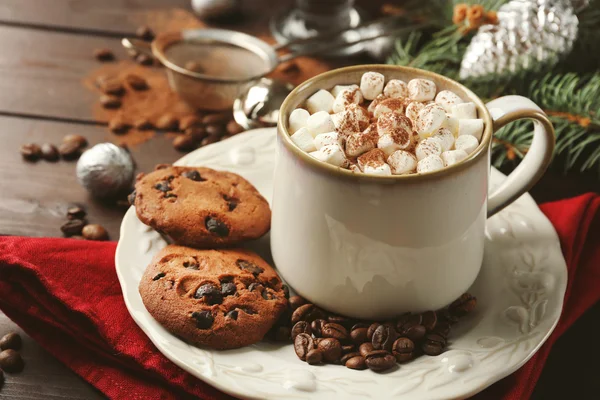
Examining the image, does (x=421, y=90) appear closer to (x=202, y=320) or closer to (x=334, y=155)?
(x=334, y=155)

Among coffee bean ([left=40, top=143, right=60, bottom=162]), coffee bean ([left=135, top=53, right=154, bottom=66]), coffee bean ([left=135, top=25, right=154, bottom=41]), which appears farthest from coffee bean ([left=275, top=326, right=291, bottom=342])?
coffee bean ([left=135, top=25, right=154, bottom=41])

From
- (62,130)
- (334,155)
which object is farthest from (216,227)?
(62,130)

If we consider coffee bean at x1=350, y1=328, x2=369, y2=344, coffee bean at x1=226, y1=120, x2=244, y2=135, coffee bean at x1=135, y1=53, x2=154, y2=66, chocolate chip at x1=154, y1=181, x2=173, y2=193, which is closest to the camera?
coffee bean at x1=350, y1=328, x2=369, y2=344

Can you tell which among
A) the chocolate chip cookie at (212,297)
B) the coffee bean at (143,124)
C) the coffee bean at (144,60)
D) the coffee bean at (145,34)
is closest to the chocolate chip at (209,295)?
the chocolate chip cookie at (212,297)

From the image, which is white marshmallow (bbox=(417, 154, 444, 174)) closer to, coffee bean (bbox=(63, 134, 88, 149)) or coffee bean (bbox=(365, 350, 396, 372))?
coffee bean (bbox=(365, 350, 396, 372))

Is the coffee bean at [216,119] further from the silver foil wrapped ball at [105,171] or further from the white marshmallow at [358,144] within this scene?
the white marshmallow at [358,144]

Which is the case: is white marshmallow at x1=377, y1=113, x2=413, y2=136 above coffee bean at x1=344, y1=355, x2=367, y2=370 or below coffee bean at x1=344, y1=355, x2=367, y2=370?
above

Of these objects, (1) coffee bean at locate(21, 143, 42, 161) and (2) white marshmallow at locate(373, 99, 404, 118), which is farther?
(1) coffee bean at locate(21, 143, 42, 161)

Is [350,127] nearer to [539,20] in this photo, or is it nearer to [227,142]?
[227,142]

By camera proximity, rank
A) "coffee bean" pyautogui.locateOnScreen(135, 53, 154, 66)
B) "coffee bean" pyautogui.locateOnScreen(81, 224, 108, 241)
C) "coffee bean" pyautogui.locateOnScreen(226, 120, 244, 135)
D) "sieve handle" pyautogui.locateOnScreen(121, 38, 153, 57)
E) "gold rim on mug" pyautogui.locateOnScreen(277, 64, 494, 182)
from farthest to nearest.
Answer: "coffee bean" pyautogui.locateOnScreen(135, 53, 154, 66) → "sieve handle" pyautogui.locateOnScreen(121, 38, 153, 57) → "coffee bean" pyautogui.locateOnScreen(226, 120, 244, 135) → "coffee bean" pyautogui.locateOnScreen(81, 224, 108, 241) → "gold rim on mug" pyautogui.locateOnScreen(277, 64, 494, 182)
